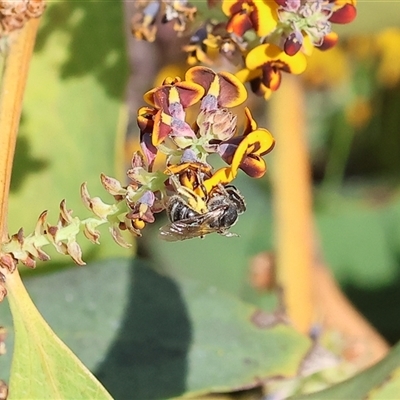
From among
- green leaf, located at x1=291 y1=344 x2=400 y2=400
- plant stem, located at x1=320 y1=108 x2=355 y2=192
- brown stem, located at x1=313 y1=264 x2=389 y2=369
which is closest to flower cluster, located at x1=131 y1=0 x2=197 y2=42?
green leaf, located at x1=291 y1=344 x2=400 y2=400

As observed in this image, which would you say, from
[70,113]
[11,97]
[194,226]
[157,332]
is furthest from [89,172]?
[194,226]

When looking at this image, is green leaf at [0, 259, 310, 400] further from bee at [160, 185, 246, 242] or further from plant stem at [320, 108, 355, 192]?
plant stem at [320, 108, 355, 192]

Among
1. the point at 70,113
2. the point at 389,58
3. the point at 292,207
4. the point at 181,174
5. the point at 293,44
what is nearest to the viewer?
the point at 181,174

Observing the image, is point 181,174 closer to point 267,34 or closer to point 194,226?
point 194,226

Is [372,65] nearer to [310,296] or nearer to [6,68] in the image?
[310,296]

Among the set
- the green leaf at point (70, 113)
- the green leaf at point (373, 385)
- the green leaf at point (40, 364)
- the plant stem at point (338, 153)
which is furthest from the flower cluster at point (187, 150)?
the plant stem at point (338, 153)

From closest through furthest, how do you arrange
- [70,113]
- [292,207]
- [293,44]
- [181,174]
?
[181,174] < [293,44] < [70,113] < [292,207]

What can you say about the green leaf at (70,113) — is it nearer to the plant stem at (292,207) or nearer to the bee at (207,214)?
the plant stem at (292,207)
